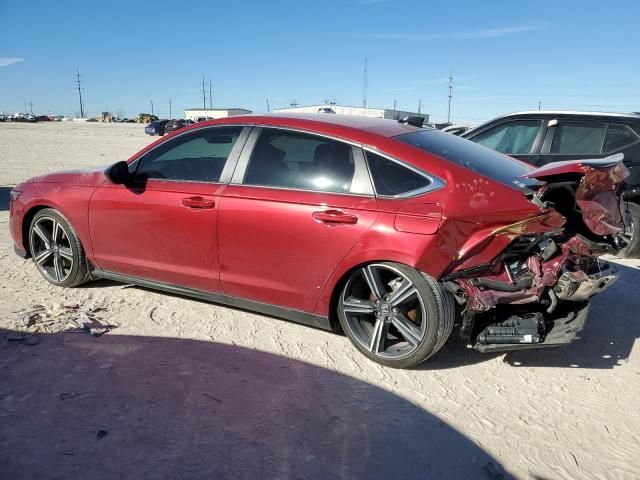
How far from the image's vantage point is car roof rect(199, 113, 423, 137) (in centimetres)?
368

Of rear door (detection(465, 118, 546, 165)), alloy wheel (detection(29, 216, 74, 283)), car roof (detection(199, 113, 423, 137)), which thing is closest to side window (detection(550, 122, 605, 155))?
rear door (detection(465, 118, 546, 165))

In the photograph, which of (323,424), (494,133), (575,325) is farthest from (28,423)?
(494,133)

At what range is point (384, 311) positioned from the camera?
343cm

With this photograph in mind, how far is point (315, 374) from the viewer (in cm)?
335

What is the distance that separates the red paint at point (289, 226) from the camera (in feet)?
10.3

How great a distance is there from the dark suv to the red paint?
333 centimetres

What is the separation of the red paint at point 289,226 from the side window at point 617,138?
3615 millimetres

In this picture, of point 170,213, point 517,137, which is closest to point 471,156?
point 170,213

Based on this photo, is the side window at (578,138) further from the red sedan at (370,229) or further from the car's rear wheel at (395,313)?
the car's rear wheel at (395,313)

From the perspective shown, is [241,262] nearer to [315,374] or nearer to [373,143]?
[315,374]

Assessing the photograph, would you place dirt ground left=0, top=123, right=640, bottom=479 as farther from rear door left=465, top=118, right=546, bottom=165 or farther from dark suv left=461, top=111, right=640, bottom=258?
rear door left=465, top=118, right=546, bottom=165

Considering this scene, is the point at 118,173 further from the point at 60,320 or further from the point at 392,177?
the point at 392,177

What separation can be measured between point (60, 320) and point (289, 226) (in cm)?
201

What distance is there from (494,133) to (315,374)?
4842 millimetres
